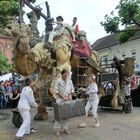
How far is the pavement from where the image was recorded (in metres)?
10.8

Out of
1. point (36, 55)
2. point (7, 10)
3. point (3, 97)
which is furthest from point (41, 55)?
point (7, 10)

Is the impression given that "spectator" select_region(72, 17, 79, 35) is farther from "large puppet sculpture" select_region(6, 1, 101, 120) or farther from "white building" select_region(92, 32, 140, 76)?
"white building" select_region(92, 32, 140, 76)

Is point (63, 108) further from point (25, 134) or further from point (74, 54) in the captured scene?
point (74, 54)

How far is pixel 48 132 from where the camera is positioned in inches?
455

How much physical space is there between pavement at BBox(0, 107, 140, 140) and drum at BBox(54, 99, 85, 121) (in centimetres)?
57

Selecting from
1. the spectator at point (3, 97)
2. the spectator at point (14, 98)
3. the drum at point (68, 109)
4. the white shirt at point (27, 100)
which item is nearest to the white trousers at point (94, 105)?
the drum at point (68, 109)

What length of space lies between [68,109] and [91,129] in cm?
144

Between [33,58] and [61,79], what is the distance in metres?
1.35

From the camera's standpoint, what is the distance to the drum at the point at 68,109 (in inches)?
420

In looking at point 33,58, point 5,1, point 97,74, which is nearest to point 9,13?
point 5,1

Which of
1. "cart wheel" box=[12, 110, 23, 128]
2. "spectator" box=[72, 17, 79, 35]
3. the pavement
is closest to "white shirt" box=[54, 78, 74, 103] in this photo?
the pavement

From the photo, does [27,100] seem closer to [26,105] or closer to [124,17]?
A: [26,105]

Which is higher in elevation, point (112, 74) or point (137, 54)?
point (137, 54)

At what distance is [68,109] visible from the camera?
10844mm
